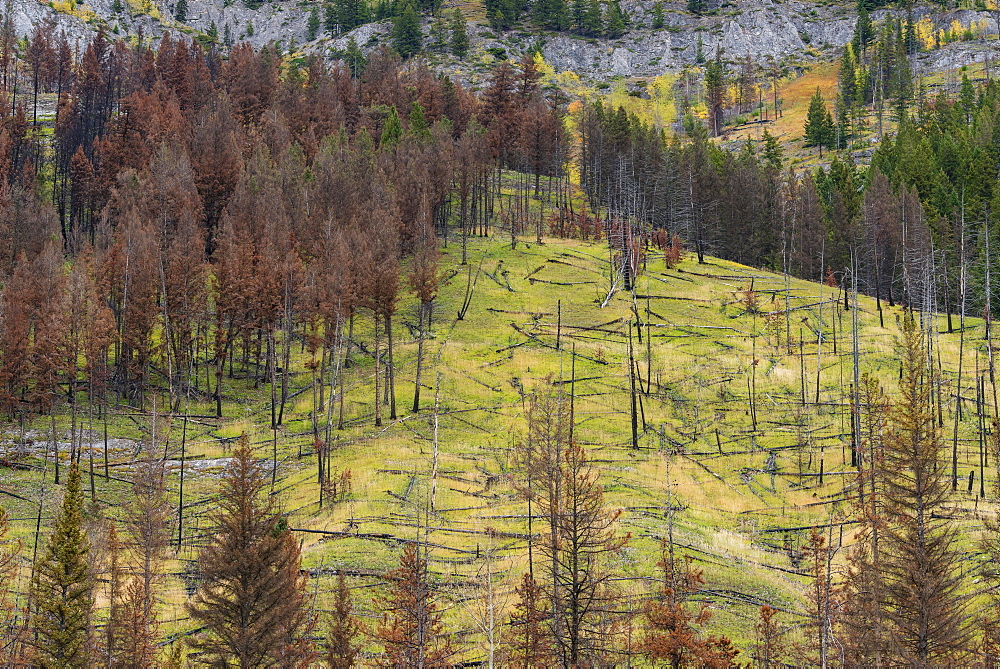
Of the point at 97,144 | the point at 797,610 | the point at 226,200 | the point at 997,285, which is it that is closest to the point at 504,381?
the point at 797,610

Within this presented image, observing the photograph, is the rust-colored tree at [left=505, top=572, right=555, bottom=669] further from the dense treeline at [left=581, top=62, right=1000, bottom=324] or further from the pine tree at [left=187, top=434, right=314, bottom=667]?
the dense treeline at [left=581, top=62, right=1000, bottom=324]

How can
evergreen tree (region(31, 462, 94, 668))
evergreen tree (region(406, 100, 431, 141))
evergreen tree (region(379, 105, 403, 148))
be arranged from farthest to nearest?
evergreen tree (region(406, 100, 431, 141)), evergreen tree (region(379, 105, 403, 148)), evergreen tree (region(31, 462, 94, 668))

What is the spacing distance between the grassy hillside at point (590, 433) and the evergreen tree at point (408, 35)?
398ft

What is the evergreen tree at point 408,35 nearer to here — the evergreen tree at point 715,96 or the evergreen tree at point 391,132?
the evergreen tree at point 715,96

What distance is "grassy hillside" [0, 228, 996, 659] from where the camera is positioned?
41344 mm

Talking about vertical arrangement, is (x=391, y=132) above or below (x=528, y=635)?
above

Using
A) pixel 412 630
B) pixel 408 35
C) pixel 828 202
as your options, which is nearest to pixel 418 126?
pixel 828 202

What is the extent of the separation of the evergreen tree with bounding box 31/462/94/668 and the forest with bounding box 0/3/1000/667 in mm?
221

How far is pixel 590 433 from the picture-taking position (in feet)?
193

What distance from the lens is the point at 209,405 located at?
218ft

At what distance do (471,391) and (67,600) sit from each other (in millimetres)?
37508

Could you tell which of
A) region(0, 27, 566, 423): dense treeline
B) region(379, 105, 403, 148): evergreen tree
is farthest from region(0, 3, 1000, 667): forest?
region(379, 105, 403, 148): evergreen tree

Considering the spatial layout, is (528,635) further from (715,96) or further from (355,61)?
(715,96)

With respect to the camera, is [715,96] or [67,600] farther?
[715,96]
